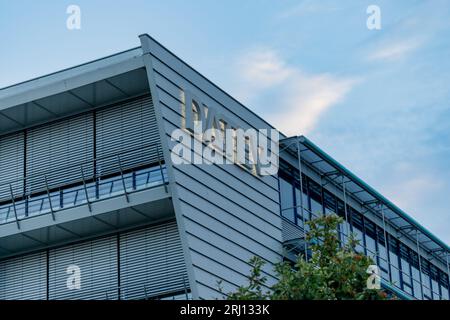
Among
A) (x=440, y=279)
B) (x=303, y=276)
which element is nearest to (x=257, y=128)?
(x=303, y=276)

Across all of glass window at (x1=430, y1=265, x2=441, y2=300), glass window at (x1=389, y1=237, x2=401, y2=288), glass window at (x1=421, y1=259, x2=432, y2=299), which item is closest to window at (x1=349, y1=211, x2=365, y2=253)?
glass window at (x1=389, y1=237, x2=401, y2=288)

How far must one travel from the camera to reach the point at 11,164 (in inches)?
1328

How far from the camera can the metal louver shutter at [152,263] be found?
29547mm

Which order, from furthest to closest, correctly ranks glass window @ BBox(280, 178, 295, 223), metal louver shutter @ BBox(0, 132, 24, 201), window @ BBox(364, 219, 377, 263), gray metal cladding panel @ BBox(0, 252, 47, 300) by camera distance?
window @ BBox(364, 219, 377, 263)
glass window @ BBox(280, 178, 295, 223)
metal louver shutter @ BBox(0, 132, 24, 201)
gray metal cladding panel @ BBox(0, 252, 47, 300)

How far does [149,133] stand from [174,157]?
2.51m

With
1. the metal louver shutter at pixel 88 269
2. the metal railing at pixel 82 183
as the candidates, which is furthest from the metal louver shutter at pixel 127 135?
the metal louver shutter at pixel 88 269

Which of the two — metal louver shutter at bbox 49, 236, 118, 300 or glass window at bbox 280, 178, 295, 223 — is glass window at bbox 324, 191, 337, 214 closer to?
glass window at bbox 280, 178, 295, 223

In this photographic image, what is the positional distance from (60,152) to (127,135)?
2689mm

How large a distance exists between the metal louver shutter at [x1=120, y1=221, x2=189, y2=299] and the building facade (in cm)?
3

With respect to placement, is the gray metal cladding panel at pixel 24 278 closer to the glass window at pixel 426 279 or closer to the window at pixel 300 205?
the window at pixel 300 205

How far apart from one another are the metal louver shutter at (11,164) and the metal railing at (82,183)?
1.3 inches

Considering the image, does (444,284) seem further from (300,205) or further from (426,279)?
(300,205)

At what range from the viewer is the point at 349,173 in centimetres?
3769

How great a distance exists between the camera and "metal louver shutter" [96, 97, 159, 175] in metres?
30.8
